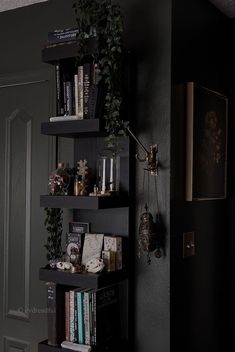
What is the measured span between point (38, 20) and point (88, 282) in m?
1.43

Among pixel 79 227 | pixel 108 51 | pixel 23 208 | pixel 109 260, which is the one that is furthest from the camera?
pixel 23 208

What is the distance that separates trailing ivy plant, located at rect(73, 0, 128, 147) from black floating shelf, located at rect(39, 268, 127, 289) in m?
0.56

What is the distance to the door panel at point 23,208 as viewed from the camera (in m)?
2.41

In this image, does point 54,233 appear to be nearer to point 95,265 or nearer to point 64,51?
point 95,265

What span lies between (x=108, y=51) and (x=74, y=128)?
1.17 ft

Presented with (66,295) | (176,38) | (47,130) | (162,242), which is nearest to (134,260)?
(162,242)

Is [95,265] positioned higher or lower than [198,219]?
lower

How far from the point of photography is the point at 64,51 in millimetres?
2027

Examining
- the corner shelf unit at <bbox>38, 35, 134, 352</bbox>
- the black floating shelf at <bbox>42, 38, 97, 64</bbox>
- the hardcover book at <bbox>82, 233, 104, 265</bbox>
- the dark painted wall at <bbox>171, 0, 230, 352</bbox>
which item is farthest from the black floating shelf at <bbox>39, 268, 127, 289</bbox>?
the black floating shelf at <bbox>42, 38, 97, 64</bbox>

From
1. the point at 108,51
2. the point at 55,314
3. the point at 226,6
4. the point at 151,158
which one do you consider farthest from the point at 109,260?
the point at 226,6

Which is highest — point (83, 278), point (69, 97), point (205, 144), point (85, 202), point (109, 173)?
point (69, 97)

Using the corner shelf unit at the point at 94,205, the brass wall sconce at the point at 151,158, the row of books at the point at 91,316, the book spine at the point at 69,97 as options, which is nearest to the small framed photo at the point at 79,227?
the corner shelf unit at the point at 94,205

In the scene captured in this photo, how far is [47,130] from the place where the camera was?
2053 millimetres

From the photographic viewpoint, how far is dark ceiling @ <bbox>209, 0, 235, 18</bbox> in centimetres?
241
